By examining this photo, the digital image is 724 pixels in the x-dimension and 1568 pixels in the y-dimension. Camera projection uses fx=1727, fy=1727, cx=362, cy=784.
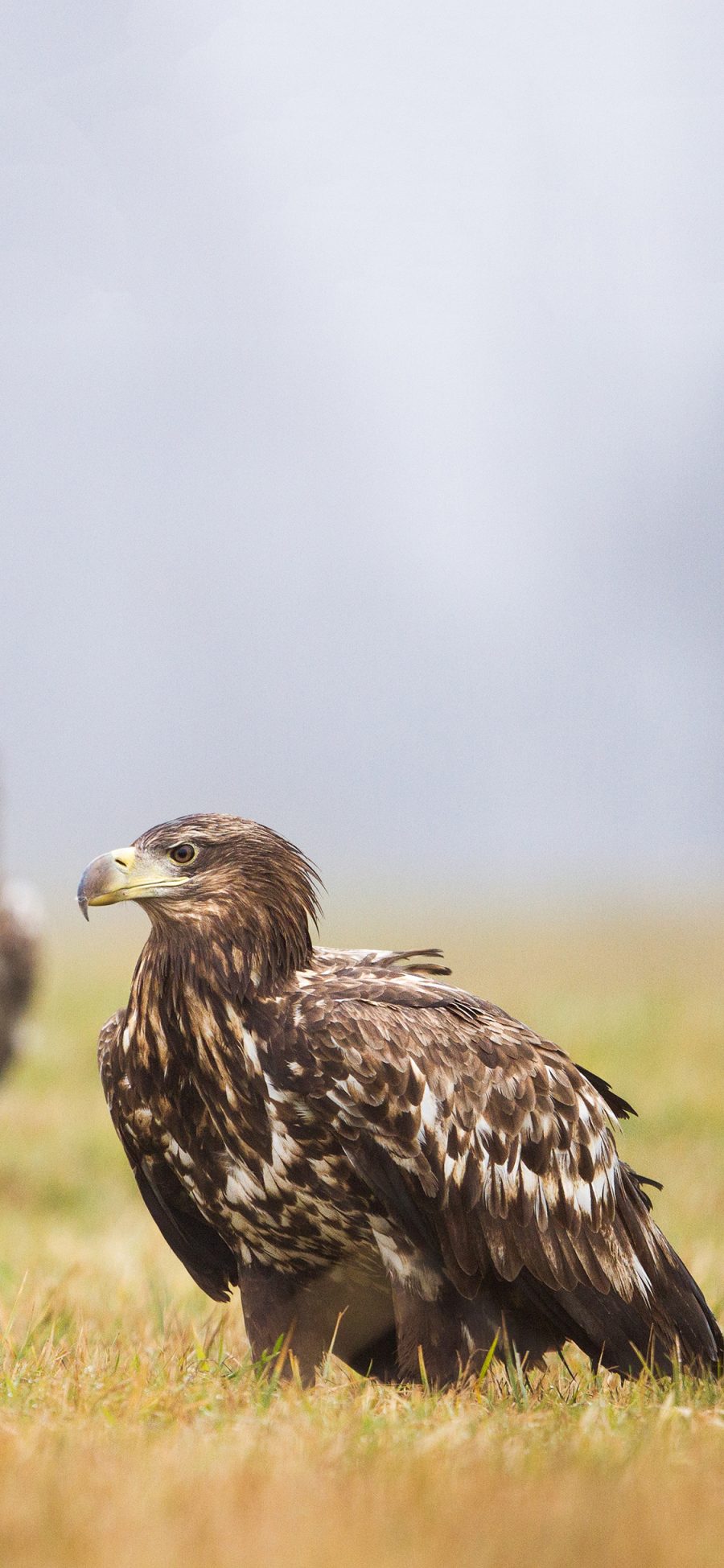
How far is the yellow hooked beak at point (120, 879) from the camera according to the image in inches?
195

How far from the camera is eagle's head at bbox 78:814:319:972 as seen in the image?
5.12 meters

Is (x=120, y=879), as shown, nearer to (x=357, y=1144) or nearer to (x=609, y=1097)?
(x=357, y=1144)

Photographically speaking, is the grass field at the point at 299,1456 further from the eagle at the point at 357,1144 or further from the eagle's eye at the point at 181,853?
the eagle's eye at the point at 181,853

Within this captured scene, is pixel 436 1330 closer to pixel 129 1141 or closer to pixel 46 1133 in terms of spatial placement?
pixel 129 1141

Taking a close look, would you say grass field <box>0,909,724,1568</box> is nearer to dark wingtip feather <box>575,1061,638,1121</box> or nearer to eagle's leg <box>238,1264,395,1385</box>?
eagle's leg <box>238,1264,395,1385</box>

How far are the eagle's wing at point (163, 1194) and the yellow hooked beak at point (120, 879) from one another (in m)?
0.45

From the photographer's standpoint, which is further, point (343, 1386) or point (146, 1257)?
point (146, 1257)

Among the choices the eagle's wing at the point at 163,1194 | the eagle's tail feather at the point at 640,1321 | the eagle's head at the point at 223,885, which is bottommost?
the eagle's tail feather at the point at 640,1321

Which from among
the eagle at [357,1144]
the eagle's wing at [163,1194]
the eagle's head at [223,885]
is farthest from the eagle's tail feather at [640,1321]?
the eagle's head at [223,885]

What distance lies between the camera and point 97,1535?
10.1ft

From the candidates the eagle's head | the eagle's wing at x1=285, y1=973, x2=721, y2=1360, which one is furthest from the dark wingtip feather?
the eagle's head

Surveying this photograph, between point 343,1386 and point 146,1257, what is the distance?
15.5 ft

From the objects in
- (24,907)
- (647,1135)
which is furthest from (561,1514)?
(24,907)

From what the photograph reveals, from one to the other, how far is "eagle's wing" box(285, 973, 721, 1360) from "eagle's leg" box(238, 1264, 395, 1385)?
1.33 ft
